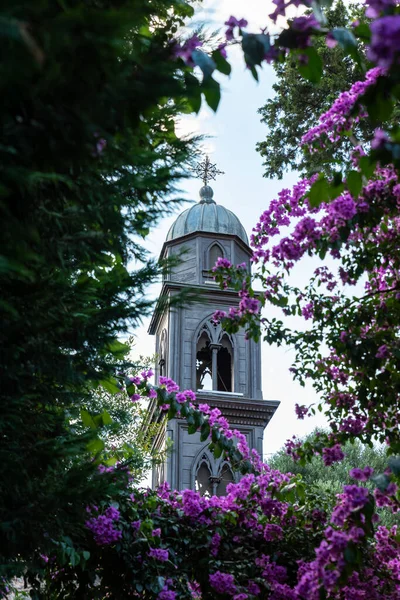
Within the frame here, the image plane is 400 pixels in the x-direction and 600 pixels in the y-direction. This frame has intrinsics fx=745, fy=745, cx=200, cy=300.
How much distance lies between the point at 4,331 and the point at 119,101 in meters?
1.36

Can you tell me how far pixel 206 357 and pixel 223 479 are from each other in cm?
411

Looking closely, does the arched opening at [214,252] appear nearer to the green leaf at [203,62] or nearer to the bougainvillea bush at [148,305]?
the bougainvillea bush at [148,305]

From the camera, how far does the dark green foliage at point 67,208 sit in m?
2.32

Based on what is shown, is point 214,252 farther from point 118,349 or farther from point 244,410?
point 118,349

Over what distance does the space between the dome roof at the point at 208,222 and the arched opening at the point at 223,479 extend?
8.02 m

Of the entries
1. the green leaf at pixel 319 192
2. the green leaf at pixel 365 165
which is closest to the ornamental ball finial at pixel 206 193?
the green leaf at pixel 319 192

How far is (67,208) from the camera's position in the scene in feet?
11.7

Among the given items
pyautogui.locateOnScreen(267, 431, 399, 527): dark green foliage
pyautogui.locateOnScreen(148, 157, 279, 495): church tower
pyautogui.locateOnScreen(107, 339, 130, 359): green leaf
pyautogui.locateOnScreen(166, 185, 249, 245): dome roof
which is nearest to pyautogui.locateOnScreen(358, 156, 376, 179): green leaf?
pyautogui.locateOnScreen(107, 339, 130, 359): green leaf

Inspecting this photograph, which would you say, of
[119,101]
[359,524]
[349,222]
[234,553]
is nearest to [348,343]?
[349,222]

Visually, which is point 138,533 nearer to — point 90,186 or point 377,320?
point 377,320

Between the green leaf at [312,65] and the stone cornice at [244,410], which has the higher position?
the stone cornice at [244,410]

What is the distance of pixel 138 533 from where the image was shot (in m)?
5.90

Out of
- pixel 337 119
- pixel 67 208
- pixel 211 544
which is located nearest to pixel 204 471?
pixel 211 544

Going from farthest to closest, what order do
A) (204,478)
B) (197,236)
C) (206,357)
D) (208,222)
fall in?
1. (208,222)
2. (197,236)
3. (206,357)
4. (204,478)
